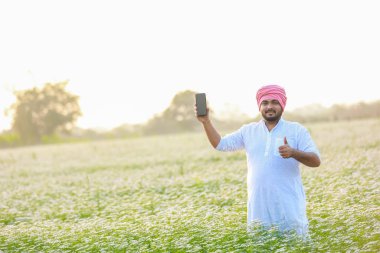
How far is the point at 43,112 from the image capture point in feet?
250

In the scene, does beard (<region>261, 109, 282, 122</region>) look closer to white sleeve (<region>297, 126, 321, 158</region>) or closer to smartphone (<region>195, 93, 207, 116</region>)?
white sleeve (<region>297, 126, 321, 158</region>)

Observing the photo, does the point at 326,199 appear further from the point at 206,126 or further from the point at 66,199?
the point at 66,199

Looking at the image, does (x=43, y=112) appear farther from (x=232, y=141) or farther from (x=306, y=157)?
(x=306, y=157)

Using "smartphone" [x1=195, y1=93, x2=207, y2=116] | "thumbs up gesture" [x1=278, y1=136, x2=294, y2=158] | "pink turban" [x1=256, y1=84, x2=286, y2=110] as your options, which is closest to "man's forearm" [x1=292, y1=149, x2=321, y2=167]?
"thumbs up gesture" [x1=278, y1=136, x2=294, y2=158]

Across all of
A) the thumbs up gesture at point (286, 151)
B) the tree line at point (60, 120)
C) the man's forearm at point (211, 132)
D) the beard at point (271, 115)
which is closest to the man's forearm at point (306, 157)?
the thumbs up gesture at point (286, 151)

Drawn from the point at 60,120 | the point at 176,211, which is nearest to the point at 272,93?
the point at 176,211

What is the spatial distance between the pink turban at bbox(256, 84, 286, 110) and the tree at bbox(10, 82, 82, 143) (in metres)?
69.8

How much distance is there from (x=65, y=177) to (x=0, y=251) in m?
12.3

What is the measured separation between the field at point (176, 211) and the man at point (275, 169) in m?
0.33

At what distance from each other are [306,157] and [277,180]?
51cm

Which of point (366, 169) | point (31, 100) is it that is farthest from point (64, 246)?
point (31, 100)

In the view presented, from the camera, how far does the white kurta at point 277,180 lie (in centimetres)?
679

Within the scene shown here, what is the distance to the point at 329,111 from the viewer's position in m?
59.9

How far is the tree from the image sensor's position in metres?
74.4
